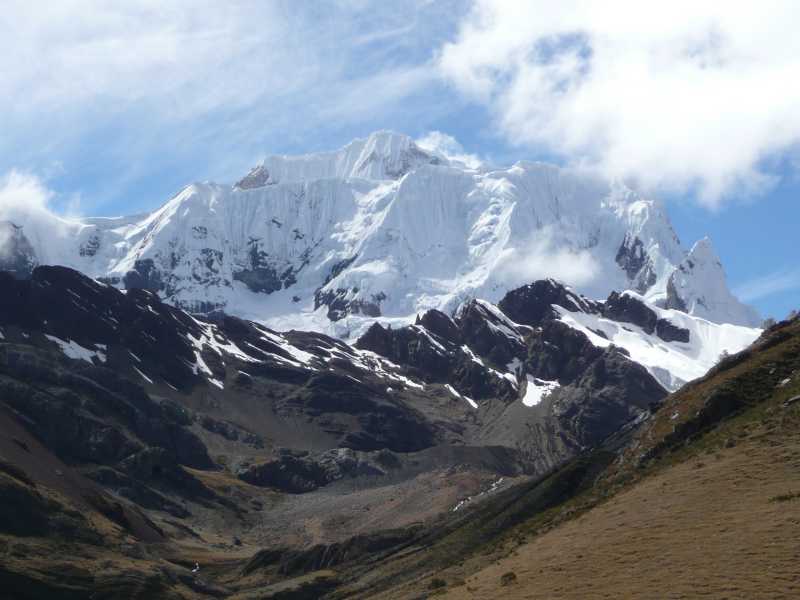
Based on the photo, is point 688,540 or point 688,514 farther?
point 688,514

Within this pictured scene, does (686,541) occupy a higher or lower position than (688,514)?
lower

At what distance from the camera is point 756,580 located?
41781 mm

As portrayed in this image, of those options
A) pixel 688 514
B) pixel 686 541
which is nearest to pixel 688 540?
pixel 686 541

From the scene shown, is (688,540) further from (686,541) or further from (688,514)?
(688,514)

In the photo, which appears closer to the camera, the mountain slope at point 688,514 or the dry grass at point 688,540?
the dry grass at point 688,540

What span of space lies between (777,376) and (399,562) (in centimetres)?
4762

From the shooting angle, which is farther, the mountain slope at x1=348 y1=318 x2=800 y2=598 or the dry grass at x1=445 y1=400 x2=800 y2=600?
the mountain slope at x1=348 y1=318 x2=800 y2=598

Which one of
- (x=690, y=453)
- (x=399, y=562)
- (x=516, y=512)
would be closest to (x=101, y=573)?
(x=399, y=562)

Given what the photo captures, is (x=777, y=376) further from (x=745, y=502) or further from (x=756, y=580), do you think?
(x=756, y=580)

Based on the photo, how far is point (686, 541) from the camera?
49.3 m

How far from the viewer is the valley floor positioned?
43406mm

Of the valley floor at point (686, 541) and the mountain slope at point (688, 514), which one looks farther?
the mountain slope at point (688, 514)

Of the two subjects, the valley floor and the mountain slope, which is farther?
the mountain slope

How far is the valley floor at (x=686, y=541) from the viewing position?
4341 cm
